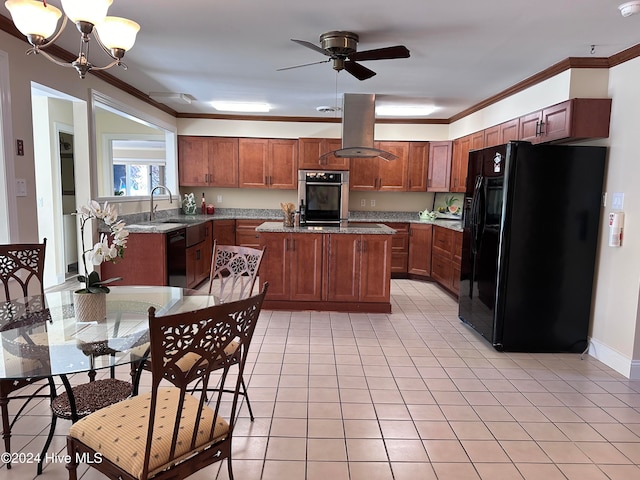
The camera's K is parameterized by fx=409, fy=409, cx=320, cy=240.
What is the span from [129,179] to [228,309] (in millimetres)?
7382

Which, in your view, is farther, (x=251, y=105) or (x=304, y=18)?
(x=251, y=105)

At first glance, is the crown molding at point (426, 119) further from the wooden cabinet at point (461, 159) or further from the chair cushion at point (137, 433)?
the chair cushion at point (137, 433)

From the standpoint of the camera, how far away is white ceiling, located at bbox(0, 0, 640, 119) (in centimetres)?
252

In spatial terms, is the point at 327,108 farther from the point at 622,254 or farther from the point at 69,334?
the point at 69,334

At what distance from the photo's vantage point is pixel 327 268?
4.32 meters

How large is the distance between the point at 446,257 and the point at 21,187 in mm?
4526

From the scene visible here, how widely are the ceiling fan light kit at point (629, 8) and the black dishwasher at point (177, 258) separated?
160 inches

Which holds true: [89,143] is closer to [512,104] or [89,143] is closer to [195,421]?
[195,421]

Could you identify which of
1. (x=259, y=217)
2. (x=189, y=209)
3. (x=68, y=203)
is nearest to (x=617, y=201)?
(x=259, y=217)

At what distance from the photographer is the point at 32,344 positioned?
5.49 ft

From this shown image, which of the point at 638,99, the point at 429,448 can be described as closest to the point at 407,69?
the point at 638,99

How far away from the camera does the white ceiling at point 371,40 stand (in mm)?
2518

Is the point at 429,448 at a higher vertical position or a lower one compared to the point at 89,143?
lower

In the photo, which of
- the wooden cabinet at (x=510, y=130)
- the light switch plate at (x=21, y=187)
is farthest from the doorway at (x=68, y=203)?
the wooden cabinet at (x=510, y=130)
